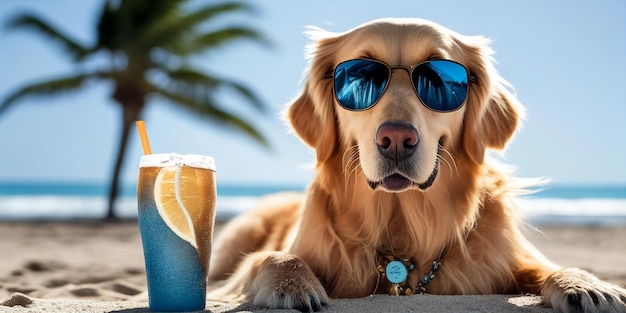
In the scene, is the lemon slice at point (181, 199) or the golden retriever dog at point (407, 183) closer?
the lemon slice at point (181, 199)

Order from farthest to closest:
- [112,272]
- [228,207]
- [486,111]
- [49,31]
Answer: [228,207], [49,31], [112,272], [486,111]

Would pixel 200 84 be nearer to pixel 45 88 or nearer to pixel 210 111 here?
pixel 210 111

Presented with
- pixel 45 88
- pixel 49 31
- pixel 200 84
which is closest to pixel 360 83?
pixel 200 84

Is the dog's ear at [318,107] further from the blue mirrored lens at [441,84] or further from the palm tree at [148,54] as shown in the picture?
the palm tree at [148,54]

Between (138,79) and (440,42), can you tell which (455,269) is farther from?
(138,79)

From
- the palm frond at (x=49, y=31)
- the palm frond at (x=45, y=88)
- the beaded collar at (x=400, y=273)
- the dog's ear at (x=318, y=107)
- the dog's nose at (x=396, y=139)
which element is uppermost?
the palm frond at (x=49, y=31)

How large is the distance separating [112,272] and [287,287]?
112 inches

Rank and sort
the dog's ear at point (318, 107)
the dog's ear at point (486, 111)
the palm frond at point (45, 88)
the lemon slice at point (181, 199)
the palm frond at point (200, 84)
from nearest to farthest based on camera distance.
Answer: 1. the lemon slice at point (181, 199)
2. the dog's ear at point (486, 111)
3. the dog's ear at point (318, 107)
4. the palm frond at point (45, 88)
5. the palm frond at point (200, 84)

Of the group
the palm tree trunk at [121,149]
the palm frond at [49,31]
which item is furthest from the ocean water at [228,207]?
the palm frond at [49,31]

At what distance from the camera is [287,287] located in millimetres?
2656

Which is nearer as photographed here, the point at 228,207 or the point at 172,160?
the point at 172,160

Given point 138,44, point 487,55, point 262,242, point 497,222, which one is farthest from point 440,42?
point 138,44

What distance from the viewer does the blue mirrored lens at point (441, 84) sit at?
9.59 ft

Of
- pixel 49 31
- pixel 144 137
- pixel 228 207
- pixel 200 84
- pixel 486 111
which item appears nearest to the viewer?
pixel 144 137
